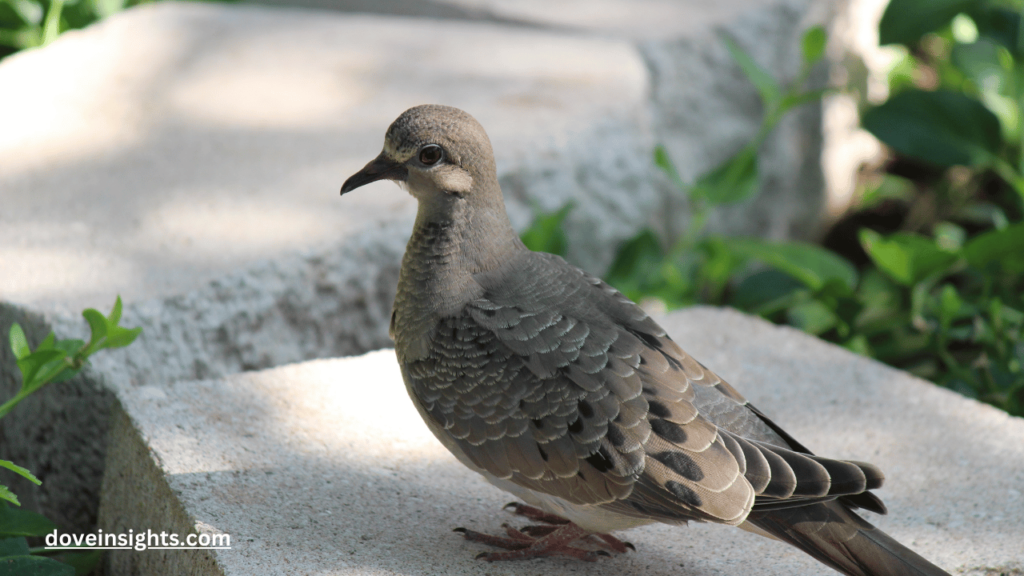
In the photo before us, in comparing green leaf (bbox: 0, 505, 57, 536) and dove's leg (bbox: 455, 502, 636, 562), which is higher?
dove's leg (bbox: 455, 502, 636, 562)

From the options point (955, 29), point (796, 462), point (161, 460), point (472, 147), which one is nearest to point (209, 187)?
point (161, 460)

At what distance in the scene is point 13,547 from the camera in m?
2.28

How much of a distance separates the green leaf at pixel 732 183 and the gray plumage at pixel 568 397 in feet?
6.16

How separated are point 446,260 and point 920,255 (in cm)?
215

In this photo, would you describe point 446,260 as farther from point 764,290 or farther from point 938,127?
point 938,127

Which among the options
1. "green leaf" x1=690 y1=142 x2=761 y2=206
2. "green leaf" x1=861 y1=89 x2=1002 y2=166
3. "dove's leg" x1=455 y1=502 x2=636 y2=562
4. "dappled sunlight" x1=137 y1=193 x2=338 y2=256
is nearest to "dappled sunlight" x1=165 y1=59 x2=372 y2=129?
"dappled sunlight" x1=137 y1=193 x2=338 y2=256

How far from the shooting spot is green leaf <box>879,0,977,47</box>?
13.9ft

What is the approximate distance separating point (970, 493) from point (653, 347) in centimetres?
110

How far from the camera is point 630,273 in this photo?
161 inches

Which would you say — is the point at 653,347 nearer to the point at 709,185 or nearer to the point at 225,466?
the point at 225,466

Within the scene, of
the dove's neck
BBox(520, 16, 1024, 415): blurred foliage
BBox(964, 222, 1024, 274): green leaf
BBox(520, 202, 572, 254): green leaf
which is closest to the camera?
the dove's neck

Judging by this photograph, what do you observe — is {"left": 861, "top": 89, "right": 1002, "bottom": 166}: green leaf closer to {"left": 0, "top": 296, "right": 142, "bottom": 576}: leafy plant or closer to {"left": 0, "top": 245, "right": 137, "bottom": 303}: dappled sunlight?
{"left": 0, "top": 245, "right": 137, "bottom": 303}: dappled sunlight

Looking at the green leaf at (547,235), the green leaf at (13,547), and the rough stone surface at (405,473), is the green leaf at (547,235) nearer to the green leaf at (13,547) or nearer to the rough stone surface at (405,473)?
the rough stone surface at (405,473)

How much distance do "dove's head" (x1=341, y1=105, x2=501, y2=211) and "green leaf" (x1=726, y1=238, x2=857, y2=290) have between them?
1.86 metres
